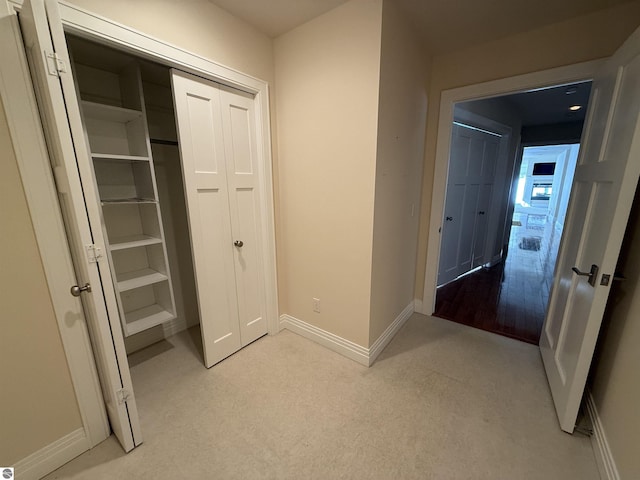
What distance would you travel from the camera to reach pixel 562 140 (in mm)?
4789

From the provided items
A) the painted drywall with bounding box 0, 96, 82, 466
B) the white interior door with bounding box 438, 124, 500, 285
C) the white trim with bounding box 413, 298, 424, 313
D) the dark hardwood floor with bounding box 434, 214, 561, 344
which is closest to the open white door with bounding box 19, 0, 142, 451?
the painted drywall with bounding box 0, 96, 82, 466

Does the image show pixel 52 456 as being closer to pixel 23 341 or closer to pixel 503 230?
pixel 23 341

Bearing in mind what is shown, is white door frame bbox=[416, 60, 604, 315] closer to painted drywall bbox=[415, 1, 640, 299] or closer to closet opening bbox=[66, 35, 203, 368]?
painted drywall bbox=[415, 1, 640, 299]

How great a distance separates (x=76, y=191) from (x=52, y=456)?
137cm

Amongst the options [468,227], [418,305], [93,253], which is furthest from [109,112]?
[468,227]

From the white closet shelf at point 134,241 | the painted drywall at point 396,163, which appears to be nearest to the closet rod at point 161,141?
the white closet shelf at point 134,241

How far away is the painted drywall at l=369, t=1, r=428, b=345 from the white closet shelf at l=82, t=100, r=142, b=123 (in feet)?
5.61

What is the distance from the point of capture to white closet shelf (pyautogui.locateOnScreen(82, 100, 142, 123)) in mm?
1638

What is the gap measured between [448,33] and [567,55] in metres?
0.86

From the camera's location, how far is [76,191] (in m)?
1.08

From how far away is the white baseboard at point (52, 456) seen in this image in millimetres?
1238

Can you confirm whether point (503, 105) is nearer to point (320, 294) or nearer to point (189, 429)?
point (320, 294)

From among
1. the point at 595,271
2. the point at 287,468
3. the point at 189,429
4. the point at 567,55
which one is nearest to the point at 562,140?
the point at 567,55

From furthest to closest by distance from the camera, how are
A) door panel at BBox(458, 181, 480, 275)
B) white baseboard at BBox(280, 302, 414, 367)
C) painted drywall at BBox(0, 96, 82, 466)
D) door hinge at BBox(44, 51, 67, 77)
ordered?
door panel at BBox(458, 181, 480, 275), white baseboard at BBox(280, 302, 414, 367), painted drywall at BBox(0, 96, 82, 466), door hinge at BBox(44, 51, 67, 77)
